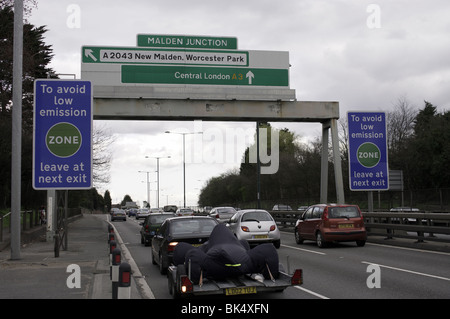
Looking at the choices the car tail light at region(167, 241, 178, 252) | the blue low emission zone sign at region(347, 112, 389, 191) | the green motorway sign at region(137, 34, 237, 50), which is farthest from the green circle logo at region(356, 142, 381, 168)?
the car tail light at region(167, 241, 178, 252)

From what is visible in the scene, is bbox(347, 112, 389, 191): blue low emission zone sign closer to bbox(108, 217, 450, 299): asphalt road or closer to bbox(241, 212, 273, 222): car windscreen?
bbox(108, 217, 450, 299): asphalt road

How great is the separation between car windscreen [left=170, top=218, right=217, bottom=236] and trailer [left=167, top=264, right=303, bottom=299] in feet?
11.8

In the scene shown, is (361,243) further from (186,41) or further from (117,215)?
(117,215)

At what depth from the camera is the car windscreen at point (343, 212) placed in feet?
61.4

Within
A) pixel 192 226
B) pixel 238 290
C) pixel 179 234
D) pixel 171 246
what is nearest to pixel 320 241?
pixel 192 226

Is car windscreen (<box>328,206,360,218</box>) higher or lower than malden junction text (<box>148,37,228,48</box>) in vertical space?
lower

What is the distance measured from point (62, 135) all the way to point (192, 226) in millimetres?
5385

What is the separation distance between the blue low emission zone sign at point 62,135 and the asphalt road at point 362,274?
340 centimetres

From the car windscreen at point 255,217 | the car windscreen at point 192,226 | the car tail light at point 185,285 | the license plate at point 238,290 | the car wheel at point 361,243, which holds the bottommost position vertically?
the car wheel at point 361,243

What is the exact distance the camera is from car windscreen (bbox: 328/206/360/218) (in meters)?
18.7

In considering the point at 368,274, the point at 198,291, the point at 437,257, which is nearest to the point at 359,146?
the point at 437,257

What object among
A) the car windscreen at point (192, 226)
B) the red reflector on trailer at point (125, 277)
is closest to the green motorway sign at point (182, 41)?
the car windscreen at point (192, 226)

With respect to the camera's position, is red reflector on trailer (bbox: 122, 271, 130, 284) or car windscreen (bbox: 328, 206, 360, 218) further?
car windscreen (bbox: 328, 206, 360, 218)

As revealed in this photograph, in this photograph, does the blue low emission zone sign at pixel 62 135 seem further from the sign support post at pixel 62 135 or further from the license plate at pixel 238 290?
the license plate at pixel 238 290
